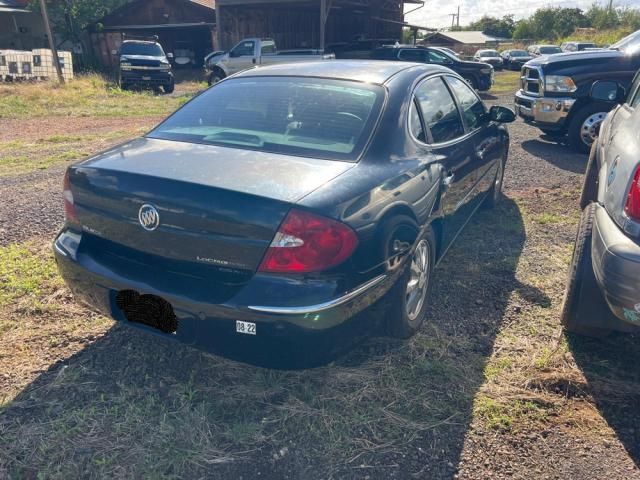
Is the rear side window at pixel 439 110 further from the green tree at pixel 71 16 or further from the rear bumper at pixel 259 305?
the green tree at pixel 71 16

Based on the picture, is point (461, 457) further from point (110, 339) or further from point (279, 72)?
point (279, 72)

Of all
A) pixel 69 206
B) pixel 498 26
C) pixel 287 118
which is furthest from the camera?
pixel 498 26

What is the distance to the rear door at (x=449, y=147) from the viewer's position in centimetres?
336

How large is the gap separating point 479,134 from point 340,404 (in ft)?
9.17

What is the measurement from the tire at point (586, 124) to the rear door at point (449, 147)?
4.92m

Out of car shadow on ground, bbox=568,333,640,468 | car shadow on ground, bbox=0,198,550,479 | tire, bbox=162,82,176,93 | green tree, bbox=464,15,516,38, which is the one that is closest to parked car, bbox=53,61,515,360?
car shadow on ground, bbox=0,198,550,479

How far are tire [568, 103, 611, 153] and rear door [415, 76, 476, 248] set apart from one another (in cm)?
492

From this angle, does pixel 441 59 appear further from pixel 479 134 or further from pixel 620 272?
pixel 620 272

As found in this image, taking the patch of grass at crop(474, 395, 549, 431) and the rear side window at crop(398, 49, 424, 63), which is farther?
the rear side window at crop(398, 49, 424, 63)

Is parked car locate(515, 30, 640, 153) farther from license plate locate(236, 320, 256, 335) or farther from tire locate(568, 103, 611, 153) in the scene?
license plate locate(236, 320, 256, 335)

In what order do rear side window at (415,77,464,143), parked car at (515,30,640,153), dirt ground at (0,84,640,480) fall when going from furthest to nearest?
parked car at (515,30,640,153), rear side window at (415,77,464,143), dirt ground at (0,84,640,480)

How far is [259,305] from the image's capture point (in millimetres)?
2154

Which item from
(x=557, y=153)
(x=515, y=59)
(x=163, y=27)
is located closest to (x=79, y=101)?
(x=557, y=153)

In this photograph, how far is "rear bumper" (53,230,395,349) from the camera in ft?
7.09
